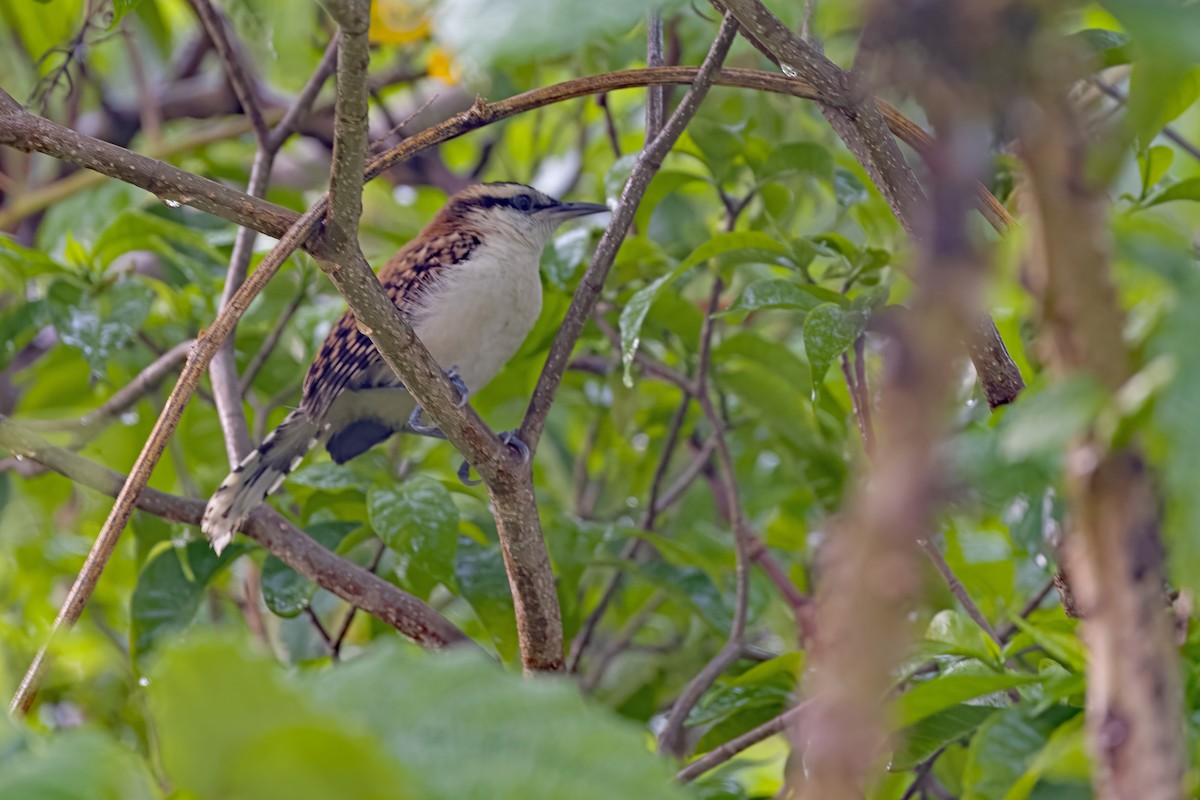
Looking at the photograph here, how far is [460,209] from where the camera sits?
4.86 meters

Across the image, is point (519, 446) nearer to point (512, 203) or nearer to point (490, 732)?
point (490, 732)

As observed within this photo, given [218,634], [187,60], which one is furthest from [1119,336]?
[187,60]

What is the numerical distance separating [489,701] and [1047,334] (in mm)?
565

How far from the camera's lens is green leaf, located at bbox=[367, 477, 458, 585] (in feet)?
9.41

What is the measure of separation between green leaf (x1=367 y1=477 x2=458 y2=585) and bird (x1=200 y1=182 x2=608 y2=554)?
84 cm

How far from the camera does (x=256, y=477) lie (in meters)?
3.34

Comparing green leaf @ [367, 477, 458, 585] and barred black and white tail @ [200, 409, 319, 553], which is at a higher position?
barred black and white tail @ [200, 409, 319, 553]

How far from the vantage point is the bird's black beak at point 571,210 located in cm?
470

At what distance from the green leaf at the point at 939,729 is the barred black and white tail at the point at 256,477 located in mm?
1785

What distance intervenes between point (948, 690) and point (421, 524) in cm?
153

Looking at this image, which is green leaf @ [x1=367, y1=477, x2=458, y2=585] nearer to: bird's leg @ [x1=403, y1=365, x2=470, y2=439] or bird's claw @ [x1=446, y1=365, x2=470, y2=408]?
bird's claw @ [x1=446, y1=365, x2=470, y2=408]

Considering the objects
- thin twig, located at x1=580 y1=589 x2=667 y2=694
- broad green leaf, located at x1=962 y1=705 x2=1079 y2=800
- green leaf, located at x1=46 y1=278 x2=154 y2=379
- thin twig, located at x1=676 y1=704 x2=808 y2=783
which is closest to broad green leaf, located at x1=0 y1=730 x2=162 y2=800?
broad green leaf, located at x1=962 y1=705 x2=1079 y2=800

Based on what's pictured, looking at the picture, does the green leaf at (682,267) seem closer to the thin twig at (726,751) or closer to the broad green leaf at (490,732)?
the thin twig at (726,751)

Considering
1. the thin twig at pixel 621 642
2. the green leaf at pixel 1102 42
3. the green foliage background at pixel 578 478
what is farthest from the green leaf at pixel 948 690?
the thin twig at pixel 621 642
